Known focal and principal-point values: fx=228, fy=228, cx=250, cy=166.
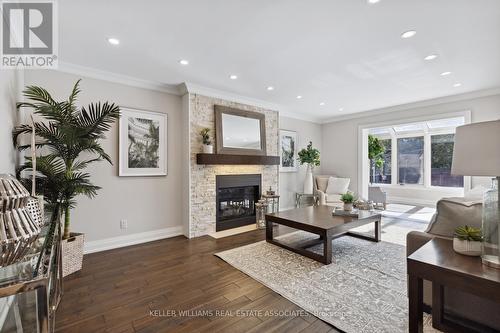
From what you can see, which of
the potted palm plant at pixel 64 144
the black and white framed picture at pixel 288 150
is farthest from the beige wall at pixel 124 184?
the black and white framed picture at pixel 288 150

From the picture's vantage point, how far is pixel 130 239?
3.55 meters

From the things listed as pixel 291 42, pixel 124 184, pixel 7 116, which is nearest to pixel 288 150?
pixel 291 42

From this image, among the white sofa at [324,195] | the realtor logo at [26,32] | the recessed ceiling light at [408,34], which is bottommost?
the white sofa at [324,195]

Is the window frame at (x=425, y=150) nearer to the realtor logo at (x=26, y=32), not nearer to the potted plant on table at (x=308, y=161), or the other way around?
the potted plant on table at (x=308, y=161)

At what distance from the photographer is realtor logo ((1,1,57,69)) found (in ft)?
6.42

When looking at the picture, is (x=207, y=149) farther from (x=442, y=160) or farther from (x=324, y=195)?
(x=442, y=160)

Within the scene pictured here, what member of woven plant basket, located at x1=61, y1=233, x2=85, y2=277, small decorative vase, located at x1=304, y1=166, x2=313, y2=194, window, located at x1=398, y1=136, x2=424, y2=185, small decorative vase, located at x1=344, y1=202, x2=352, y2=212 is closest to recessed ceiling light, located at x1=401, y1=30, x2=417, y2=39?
small decorative vase, located at x1=344, y1=202, x2=352, y2=212

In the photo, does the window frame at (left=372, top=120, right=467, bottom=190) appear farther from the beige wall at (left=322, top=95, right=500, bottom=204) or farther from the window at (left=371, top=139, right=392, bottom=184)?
the beige wall at (left=322, top=95, right=500, bottom=204)

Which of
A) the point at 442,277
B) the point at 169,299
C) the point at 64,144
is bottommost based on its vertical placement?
the point at 169,299

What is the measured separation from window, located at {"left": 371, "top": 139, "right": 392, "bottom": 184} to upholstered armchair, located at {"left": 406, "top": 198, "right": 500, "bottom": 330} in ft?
23.0

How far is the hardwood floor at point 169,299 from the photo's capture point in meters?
1.76

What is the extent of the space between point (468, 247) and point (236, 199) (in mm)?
3656

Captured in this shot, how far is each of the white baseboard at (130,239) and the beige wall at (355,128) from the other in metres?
4.63

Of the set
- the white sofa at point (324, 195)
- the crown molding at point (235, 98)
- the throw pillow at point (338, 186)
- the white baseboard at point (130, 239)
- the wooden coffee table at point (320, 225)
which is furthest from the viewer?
the throw pillow at point (338, 186)
